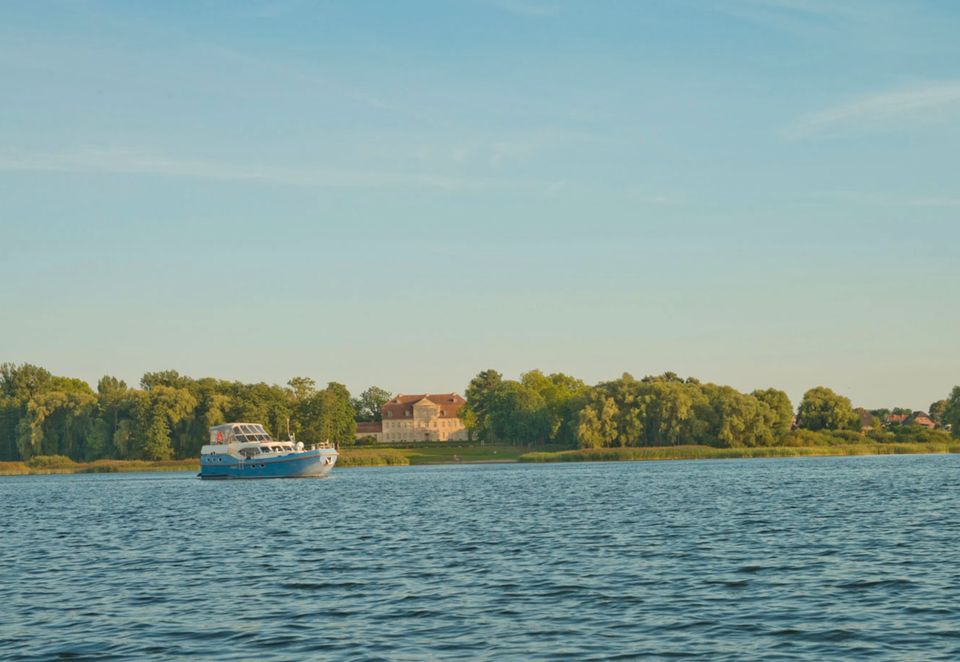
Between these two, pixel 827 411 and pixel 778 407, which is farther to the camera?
pixel 827 411

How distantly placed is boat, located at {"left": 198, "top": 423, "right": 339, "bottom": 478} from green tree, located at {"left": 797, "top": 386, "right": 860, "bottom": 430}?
93621 millimetres

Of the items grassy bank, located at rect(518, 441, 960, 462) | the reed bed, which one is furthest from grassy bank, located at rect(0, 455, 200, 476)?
grassy bank, located at rect(518, 441, 960, 462)

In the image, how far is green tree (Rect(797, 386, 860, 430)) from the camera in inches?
7205

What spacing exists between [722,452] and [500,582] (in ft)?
421

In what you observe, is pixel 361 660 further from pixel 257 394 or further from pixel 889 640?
pixel 257 394

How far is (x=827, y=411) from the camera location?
184 metres

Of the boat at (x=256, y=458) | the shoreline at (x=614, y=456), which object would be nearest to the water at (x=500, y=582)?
the boat at (x=256, y=458)

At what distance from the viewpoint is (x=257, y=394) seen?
172875 mm

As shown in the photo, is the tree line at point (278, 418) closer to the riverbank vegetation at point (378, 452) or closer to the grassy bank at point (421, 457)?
the riverbank vegetation at point (378, 452)

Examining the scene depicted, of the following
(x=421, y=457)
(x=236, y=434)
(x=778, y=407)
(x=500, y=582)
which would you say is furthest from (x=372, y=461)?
(x=500, y=582)

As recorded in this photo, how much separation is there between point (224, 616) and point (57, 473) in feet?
480

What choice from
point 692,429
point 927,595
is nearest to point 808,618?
point 927,595

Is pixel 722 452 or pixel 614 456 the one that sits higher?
pixel 722 452

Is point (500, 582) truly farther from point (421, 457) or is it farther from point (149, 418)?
point (421, 457)
